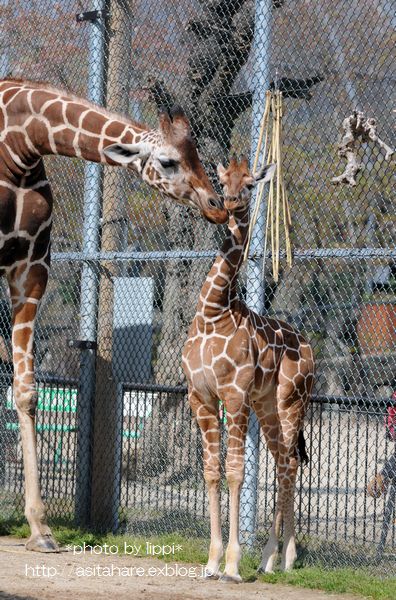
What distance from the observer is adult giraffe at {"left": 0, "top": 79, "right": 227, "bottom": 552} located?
4.76m

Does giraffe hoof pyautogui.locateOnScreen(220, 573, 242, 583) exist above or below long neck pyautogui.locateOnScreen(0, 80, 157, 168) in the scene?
below

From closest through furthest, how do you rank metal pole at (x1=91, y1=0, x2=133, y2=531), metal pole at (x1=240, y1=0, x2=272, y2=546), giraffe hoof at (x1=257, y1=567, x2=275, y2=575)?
giraffe hoof at (x1=257, y1=567, x2=275, y2=575) < metal pole at (x1=240, y1=0, x2=272, y2=546) < metal pole at (x1=91, y1=0, x2=133, y2=531)

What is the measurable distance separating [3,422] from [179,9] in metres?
3.85

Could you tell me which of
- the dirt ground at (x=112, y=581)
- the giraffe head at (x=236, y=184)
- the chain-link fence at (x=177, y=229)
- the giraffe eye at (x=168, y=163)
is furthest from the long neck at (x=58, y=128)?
the dirt ground at (x=112, y=581)

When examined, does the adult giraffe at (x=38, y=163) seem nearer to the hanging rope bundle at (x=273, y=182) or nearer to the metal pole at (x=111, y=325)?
the hanging rope bundle at (x=273, y=182)

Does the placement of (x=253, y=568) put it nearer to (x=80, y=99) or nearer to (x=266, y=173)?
(x=266, y=173)

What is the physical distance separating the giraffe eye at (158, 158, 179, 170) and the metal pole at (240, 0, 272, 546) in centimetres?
232

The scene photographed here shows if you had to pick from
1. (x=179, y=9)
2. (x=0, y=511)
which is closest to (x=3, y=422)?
(x=0, y=511)

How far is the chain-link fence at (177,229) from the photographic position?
7.07 m

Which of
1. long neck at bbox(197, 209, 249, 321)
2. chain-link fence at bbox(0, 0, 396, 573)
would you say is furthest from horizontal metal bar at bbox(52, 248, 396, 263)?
long neck at bbox(197, 209, 249, 321)

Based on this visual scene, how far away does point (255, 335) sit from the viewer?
6.40m

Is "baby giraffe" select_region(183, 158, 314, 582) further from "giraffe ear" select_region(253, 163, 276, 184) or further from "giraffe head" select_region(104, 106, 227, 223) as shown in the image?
"giraffe head" select_region(104, 106, 227, 223)

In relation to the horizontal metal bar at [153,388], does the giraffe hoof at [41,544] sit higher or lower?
lower

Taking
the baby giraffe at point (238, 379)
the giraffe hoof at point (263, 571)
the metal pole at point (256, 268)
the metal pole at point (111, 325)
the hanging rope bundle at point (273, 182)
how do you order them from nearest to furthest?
1. the baby giraffe at point (238, 379)
2. the giraffe hoof at point (263, 571)
3. the hanging rope bundle at point (273, 182)
4. the metal pole at point (256, 268)
5. the metal pole at point (111, 325)
